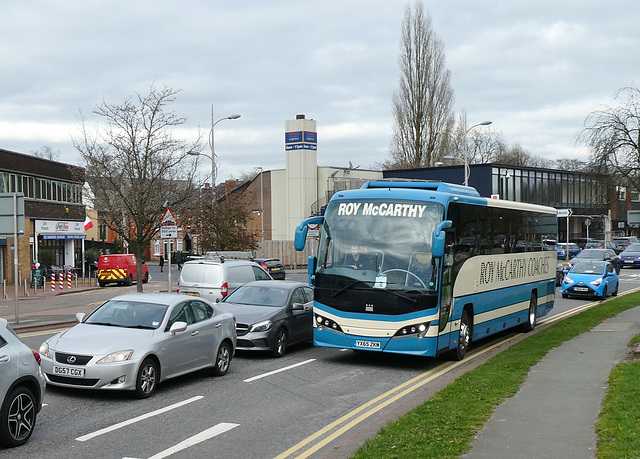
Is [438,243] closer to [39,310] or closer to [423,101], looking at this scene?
[39,310]

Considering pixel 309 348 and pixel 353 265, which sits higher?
pixel 353 265

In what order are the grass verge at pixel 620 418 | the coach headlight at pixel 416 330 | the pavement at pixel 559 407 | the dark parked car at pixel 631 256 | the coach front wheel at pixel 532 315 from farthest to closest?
the dark parked car at pixel 631 256, the coach front wheel at pixel 532 315, the coach headlight at pixel 416 330, the pavement at pixel 559 407, the grass verge at pixel 620 418

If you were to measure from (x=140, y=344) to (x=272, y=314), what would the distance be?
467cm

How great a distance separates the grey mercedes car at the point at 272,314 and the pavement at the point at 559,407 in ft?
16.7

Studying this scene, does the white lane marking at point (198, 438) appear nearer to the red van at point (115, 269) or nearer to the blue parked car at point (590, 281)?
the blue parked car at point (590, 281)

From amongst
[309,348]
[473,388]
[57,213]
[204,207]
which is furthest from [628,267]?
[473,388]

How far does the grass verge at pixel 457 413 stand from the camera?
717 cm

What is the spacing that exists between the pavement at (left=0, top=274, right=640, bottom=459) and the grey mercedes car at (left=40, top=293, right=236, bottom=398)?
4.92m

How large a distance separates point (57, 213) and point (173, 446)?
42.6m

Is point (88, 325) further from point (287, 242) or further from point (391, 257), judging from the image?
point (287, 242)

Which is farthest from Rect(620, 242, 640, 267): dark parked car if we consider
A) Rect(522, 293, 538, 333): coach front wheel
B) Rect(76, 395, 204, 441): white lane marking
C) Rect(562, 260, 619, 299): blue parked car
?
Rect(76, 395, 204, 441): white lane marking

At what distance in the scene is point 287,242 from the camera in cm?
5994

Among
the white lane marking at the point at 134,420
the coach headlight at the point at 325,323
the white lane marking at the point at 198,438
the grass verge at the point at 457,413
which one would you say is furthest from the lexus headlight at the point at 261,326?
the white lane marking at the point at 198,438

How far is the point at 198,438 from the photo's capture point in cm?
837
